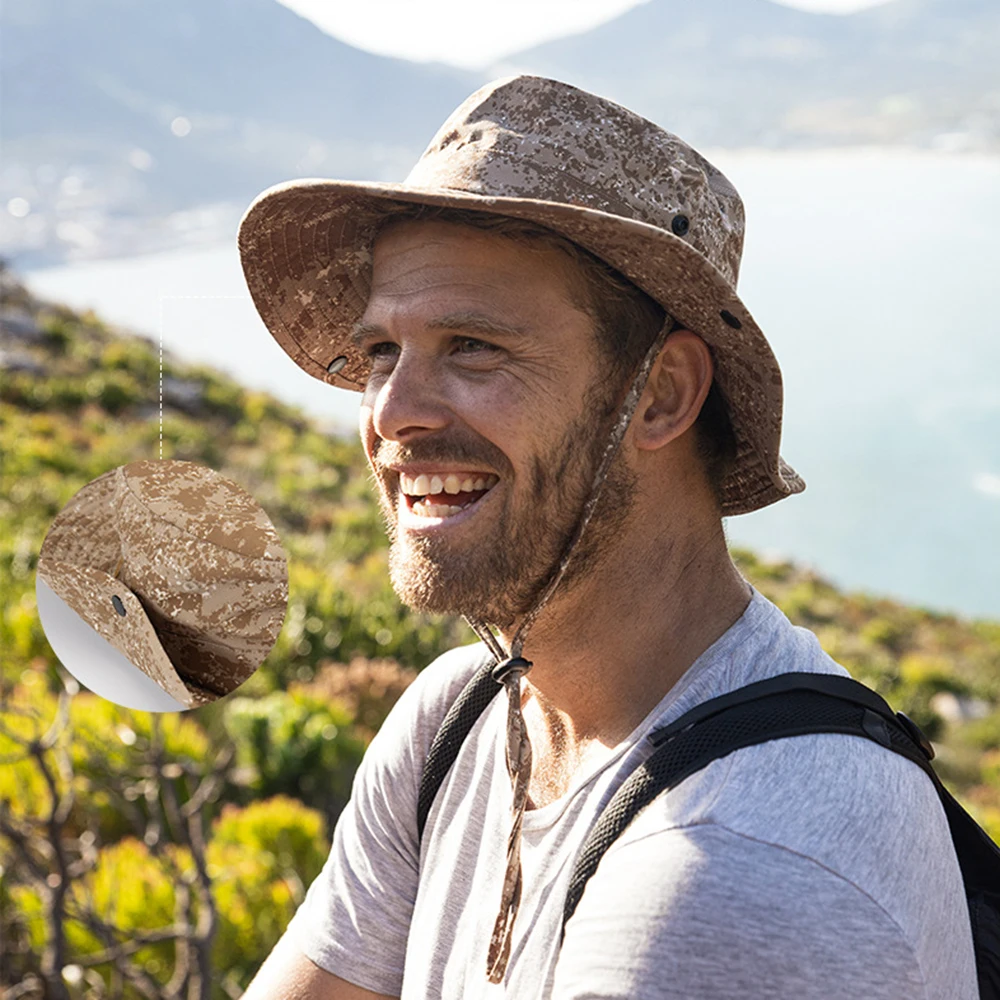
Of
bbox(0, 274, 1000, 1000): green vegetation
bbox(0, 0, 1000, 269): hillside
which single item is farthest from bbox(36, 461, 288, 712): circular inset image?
bbox(0, 0, 1000, 269): hillside

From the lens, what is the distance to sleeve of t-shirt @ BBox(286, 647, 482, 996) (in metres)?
1.74

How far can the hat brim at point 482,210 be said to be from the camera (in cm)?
145

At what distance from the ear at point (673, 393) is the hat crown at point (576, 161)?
0.14 meters

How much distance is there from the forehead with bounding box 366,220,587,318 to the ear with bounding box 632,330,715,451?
17 cm

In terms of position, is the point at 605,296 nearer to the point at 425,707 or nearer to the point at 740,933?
the point at 425,707

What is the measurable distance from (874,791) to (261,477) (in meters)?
17.4

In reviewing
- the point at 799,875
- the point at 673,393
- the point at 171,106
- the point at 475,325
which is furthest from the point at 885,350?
the point at 171,106

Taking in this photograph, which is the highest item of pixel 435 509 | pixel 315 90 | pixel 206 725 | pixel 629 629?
pixel 315 90

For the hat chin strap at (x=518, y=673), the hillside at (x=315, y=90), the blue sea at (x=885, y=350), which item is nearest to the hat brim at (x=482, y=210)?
the hat chin strap at (x=518, y=673)

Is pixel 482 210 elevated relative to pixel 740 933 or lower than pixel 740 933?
elevated

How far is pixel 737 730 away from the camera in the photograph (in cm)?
125

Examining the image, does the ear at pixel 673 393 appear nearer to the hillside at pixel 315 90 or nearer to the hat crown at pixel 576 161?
the hat crown at pixel 576 161

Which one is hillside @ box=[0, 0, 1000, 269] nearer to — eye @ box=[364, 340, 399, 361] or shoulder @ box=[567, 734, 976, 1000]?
eye @ box=[364, 340, 399, 361]

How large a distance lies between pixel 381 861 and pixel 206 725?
4.70m
